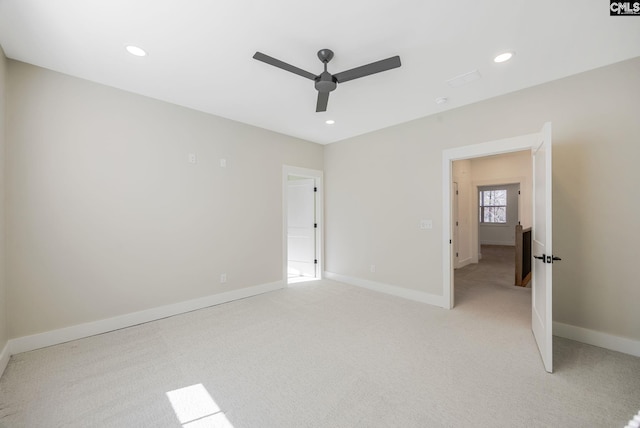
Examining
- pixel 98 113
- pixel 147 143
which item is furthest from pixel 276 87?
pixel 98 113

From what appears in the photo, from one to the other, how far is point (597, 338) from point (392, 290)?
7.31 feet

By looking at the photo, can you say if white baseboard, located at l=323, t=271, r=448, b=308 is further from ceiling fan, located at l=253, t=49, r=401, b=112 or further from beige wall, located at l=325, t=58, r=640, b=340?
ceiling fan, located at l=253, t=49, r=401, b=112

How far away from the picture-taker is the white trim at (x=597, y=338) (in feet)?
7.52

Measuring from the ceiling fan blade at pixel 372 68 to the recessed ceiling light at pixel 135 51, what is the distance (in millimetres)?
1706

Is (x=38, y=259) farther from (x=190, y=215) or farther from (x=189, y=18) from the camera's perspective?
(x=189, y=18)

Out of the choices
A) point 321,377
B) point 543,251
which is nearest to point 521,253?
point 543,251

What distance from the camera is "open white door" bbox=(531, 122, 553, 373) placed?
6.70 ft

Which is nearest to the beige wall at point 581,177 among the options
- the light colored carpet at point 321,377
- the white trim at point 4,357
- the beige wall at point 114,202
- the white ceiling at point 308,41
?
the white ceiling at point 308,41

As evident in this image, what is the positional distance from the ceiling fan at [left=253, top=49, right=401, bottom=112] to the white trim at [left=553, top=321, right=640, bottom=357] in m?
3.18

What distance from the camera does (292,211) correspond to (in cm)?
539

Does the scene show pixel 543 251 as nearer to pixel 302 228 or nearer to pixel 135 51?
pixel 302 228

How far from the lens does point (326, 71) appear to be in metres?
2.18

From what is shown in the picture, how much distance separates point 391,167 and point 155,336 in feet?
12.6

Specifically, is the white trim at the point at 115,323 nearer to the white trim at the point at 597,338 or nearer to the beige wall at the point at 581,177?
the beige wall at the point at 581,177
